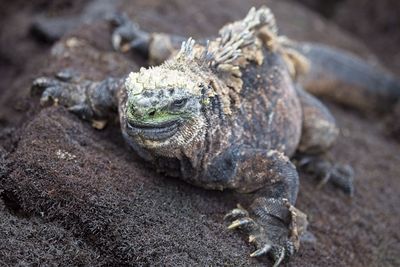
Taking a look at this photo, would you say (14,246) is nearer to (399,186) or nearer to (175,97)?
(175,97)

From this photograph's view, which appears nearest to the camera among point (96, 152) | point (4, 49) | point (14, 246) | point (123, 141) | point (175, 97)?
point (14, 246)

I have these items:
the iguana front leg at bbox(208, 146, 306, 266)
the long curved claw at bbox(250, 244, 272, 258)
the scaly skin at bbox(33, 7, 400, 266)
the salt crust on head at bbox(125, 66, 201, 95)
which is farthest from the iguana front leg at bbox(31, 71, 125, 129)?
the long curved claw at bbox(250, 244, 272, 258)

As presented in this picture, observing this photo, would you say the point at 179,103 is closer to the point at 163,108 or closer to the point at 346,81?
the point at 163,108

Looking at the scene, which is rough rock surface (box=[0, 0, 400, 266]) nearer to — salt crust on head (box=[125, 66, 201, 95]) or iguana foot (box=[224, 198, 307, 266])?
iguana foot (box=[224, 198, 307, 266])

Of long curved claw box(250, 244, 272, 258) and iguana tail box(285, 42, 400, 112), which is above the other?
iguana tail box(285, 42, 400, 112)

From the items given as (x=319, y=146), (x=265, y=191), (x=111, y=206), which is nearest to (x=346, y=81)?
(x=319, y=146)

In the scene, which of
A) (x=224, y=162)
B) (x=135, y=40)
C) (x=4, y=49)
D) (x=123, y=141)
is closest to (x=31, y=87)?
(x=123, y=141)

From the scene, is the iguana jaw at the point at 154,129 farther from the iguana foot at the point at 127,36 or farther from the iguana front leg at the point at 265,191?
the iguana foot at the point at 127,36
